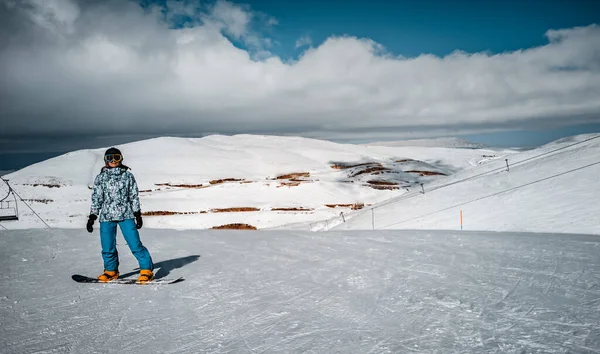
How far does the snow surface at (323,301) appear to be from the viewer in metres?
3.56

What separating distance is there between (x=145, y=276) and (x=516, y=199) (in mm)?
12334

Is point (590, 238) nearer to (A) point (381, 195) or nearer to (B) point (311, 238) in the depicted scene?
(B) point (311, 238)

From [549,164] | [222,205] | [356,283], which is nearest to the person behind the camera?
[356,283]

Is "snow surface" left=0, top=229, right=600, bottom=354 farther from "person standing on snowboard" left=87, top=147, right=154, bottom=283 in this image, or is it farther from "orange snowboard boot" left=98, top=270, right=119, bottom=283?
"person standing on snowboard" left=87, top=147, right=154, bottom=283

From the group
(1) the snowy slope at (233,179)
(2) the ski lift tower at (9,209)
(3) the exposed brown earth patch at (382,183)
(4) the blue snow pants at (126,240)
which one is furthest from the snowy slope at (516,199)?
(3) the exposed brown earth patch at (382,183)

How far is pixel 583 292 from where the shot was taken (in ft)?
15.3

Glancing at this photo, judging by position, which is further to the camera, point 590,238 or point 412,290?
point 590,238

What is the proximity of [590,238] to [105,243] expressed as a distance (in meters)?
9.68

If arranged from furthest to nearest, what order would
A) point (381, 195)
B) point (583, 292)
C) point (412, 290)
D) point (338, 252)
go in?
point (381, 195) → point (338, 252) → point (412, 290) → point (583, 292)

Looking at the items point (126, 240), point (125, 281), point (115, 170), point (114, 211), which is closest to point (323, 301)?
point (125, 281)

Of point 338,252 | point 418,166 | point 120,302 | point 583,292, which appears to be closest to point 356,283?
point 338,252

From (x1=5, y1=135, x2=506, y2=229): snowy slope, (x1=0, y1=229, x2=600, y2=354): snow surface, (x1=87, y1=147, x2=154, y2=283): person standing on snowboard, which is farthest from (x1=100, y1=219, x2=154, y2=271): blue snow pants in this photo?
(x1=5, y1=135, x2=506, y2=229): snowy slope

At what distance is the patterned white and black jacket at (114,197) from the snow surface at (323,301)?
1120mm

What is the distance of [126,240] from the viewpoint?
593cm
